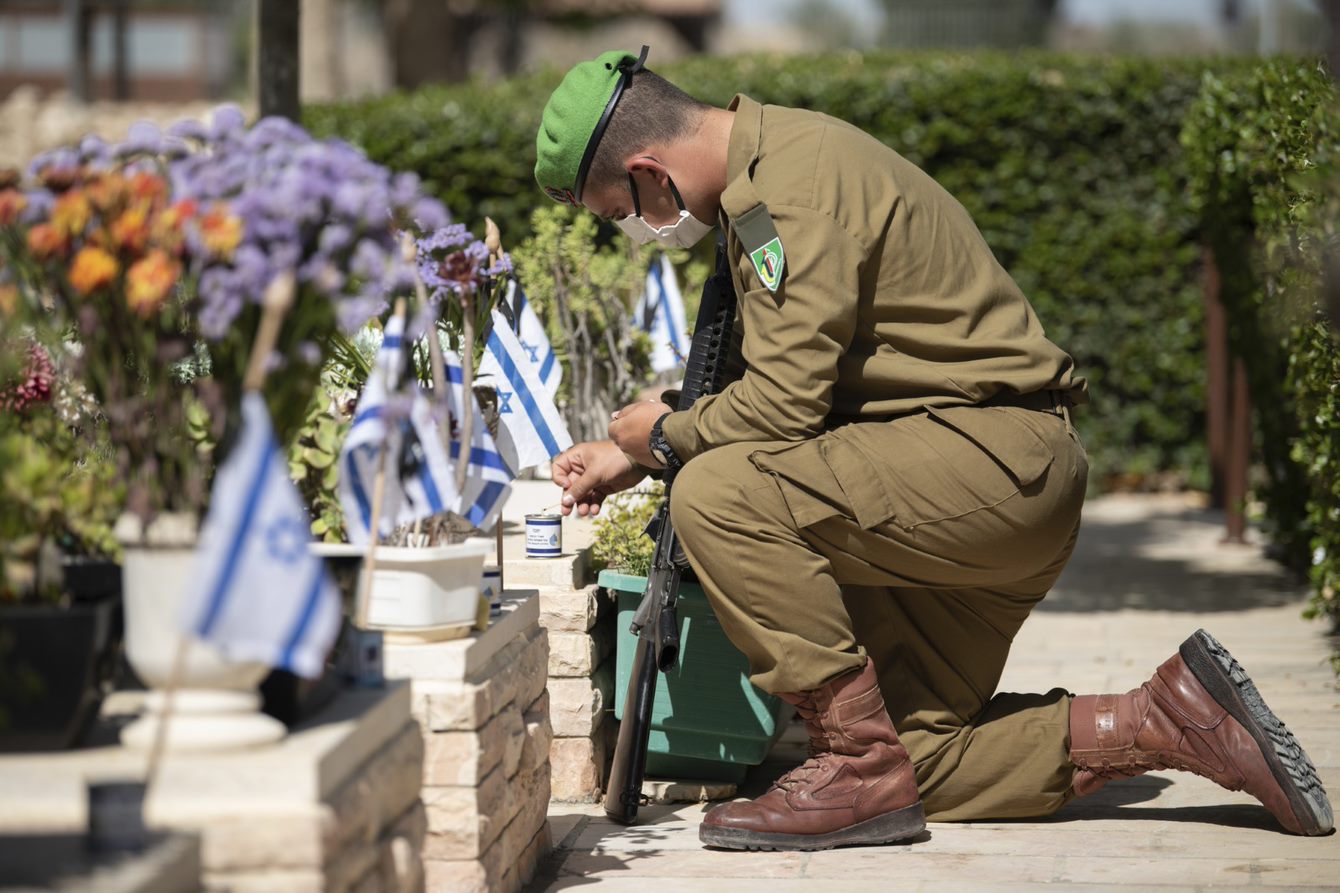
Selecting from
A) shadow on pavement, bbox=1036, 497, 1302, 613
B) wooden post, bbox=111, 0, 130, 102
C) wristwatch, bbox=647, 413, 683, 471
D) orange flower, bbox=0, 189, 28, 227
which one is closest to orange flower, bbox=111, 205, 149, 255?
orange flower, bbox=0, 189, 28, 227

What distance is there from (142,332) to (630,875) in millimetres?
1624

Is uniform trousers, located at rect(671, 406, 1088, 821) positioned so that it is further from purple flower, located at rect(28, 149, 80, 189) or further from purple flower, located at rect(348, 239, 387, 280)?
purple flower, located at rect(28, 149, 80, 189)

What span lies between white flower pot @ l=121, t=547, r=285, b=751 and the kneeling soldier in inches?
52.9

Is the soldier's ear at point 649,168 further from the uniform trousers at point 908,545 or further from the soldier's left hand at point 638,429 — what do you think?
the uniform trousers at point 908,545

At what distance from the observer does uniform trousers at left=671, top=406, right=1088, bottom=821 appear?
138 inches

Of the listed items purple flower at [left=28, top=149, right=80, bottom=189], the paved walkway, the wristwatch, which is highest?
purple flower at [left=28, top=149, right=80, bottom=189]

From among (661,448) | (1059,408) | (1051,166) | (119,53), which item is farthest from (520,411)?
(119,53)

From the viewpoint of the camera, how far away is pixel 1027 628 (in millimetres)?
6434

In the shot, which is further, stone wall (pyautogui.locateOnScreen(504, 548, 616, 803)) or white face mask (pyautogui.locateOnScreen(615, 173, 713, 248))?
stone wall (pyautogui.locateOnScreen(504, 548, 616, 803))

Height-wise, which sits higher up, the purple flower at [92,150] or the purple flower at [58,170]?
the purple flower at [92,150]

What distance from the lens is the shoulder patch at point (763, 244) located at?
136 inches

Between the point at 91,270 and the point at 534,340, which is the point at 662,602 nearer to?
the point at 534,340

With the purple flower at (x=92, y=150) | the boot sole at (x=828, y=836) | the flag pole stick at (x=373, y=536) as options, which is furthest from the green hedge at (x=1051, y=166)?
the purple flower at (x=92, y=150)

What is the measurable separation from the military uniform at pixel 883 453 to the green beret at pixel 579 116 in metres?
0.30
